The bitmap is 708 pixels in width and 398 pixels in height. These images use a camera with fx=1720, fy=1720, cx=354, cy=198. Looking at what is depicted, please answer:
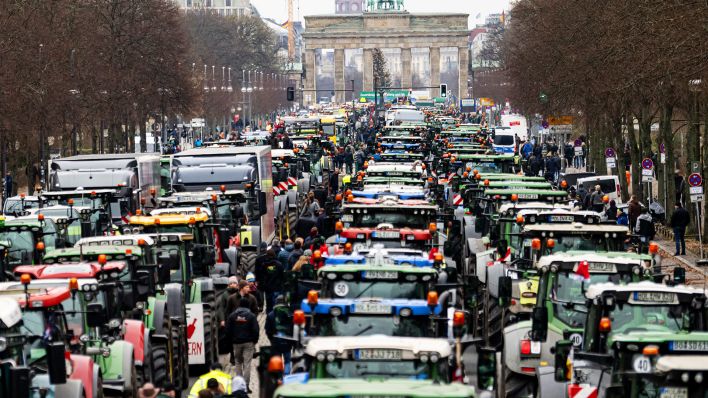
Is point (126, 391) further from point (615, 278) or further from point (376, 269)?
point (615, 278)

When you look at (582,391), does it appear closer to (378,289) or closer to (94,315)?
(378,289)

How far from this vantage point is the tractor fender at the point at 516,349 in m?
17.2

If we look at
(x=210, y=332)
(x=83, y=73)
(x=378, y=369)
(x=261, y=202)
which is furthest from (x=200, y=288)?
(x=83, y=73)

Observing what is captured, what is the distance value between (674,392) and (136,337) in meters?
7.30

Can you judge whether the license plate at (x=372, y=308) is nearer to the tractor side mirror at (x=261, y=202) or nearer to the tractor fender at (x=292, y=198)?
the tractor side mirror at (x=261, y=202)

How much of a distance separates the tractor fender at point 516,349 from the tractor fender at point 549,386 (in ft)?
3.70

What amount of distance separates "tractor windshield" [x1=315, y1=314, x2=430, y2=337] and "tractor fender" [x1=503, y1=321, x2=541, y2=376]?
9.20 feet

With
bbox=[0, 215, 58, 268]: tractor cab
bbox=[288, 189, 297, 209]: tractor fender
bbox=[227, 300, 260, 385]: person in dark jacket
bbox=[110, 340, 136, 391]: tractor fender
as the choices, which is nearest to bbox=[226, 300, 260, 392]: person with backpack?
bbox=[227, 300, 260, 385]: person in dark jacket

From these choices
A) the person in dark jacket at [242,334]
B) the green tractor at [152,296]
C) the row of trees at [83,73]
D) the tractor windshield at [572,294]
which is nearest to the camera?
the tractor windshield at [572,294]

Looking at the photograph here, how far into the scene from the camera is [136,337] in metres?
17.9

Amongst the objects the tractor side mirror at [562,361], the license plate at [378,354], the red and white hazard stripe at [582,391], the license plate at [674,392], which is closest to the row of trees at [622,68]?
the red and white hazard stripe at [582,391]

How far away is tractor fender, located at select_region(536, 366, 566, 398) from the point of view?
51.1 ft

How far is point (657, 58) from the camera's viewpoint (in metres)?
35.4

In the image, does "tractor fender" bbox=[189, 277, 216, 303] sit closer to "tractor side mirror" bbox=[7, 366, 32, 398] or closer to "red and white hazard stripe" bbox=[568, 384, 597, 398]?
"red and white hazard stripe" bbox=[568, 384, 597, 398]
